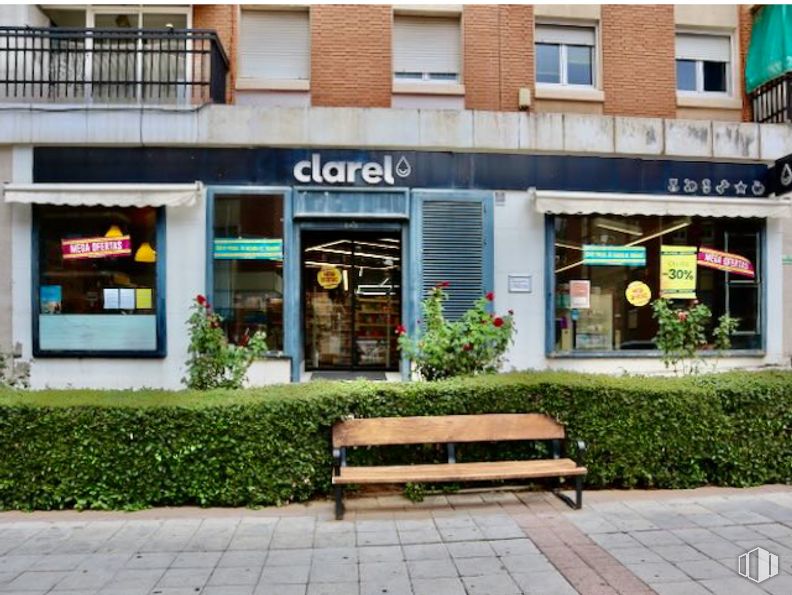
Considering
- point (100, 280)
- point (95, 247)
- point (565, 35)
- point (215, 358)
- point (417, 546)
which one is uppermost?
point (565, 35)

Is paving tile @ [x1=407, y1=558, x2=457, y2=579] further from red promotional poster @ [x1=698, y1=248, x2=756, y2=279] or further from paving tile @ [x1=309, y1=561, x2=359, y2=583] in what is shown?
red promotional poster @ [x1=698, y1=248, x2=756, y2=279]

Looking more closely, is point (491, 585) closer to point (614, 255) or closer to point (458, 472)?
point (458, 472)

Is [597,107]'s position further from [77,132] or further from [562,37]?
[77,132]

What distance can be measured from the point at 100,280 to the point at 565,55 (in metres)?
8.69

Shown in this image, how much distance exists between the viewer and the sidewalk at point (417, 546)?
3703 millimetres

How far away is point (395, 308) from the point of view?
9961mm

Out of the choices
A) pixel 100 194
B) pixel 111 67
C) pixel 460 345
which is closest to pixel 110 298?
pixel 100 194

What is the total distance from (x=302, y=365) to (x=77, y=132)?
16.5 feet

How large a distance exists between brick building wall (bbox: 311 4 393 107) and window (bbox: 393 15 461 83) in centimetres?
32

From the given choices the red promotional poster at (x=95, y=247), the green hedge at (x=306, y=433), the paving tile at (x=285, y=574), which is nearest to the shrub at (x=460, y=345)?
the green hedge at (x=306, y=433)

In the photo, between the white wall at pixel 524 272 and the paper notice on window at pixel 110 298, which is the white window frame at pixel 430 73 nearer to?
the white wall at pixel 524 272

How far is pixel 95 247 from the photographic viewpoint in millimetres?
8906

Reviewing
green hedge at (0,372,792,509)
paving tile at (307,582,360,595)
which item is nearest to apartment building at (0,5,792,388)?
green hedge at (0,372,792,509)

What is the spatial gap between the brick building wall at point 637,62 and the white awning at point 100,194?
23.9ft
